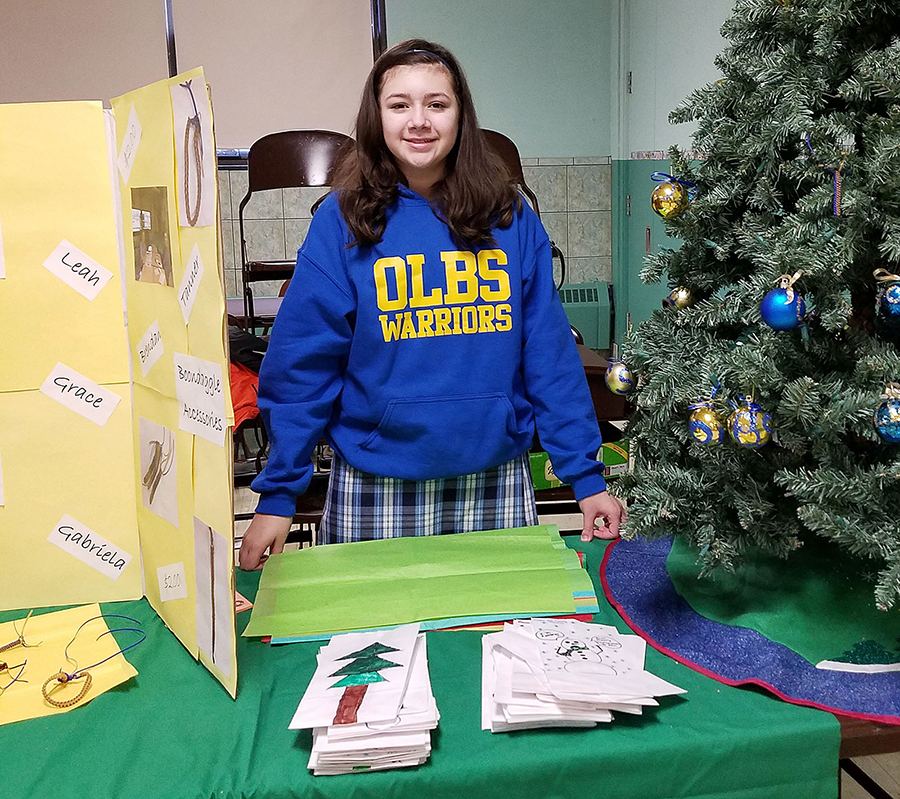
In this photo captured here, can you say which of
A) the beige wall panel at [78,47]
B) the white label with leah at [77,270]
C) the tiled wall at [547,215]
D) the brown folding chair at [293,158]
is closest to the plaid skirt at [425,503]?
the white label with leah at [77,270]

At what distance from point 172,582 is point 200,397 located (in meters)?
0.28

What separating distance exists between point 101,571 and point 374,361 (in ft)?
1.65

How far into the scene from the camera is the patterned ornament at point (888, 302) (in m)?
0.97

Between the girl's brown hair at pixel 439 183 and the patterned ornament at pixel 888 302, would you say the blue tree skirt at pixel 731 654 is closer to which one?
the patterned ornament at pixel 888 302

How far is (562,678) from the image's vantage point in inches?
39.1

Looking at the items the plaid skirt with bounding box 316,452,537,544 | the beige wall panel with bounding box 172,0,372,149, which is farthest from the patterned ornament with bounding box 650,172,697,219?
the beige wall panel with bounding box 172,0,372,149

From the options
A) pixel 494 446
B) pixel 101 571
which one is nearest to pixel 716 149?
pixel 494 446

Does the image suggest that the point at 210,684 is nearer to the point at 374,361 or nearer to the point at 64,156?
the point at 374,361

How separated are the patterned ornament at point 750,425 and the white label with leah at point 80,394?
805 millimetres

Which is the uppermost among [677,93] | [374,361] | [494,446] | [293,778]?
[677,93]

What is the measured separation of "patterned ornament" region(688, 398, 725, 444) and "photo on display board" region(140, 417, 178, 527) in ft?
2.04

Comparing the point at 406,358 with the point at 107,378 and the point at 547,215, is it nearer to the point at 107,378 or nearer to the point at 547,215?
the point at 107,378

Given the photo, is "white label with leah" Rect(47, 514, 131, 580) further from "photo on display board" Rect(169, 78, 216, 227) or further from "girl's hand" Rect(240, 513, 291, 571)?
"photo on display board" Rect(169, 78, 216, 227)

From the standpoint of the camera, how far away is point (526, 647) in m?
1.08
